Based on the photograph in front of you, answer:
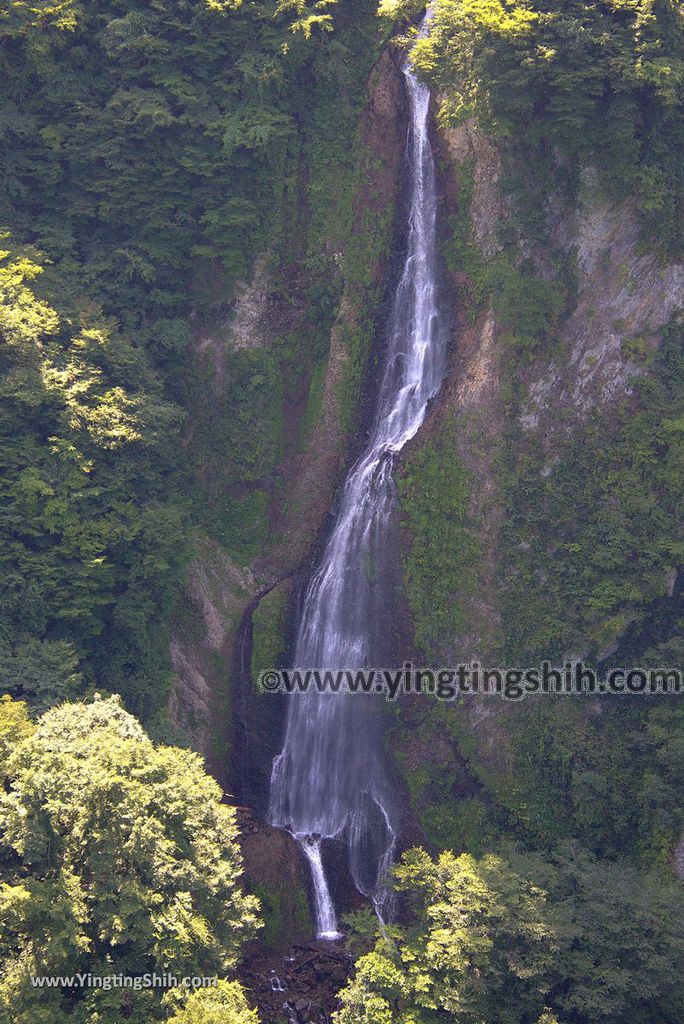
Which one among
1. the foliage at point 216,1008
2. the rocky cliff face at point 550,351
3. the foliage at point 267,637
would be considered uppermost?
the rocky cliff face at point 550,351

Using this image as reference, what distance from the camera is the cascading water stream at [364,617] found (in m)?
20.2

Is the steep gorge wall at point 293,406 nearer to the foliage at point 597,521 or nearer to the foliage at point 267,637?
the foliage at point 267,637

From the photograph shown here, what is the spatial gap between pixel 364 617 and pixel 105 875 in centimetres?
860

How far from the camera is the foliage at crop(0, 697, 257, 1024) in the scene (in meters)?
13.2

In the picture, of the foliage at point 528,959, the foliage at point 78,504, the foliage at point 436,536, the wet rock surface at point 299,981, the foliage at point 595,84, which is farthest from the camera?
the foliage at point 436,536

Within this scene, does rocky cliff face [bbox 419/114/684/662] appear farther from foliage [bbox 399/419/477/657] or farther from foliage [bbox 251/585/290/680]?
foliage [bbox 251/585/290/680]

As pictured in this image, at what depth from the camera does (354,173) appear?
907 inches

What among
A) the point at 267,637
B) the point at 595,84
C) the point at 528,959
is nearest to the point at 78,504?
the point at 267,637

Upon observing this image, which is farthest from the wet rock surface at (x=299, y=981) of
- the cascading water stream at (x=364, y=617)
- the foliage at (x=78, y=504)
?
the foliage at (x=78, y=504)

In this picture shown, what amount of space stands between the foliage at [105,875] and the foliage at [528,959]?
2.46 metres

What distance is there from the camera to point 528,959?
1509 cm

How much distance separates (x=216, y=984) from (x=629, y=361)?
13680 mm

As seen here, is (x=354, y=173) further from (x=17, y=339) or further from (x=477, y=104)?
(x=17, y=339)

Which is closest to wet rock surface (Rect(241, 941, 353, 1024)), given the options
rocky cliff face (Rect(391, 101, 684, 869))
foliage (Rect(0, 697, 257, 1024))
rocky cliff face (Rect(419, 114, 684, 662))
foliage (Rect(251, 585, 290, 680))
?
foliage (Rect(0, 697, 257, 1024))
